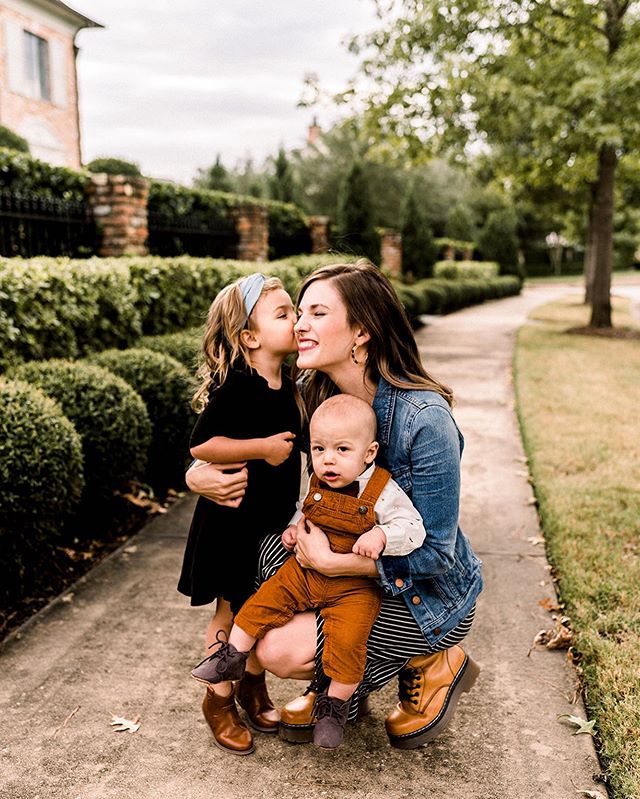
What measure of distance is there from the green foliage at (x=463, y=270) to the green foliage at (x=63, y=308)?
17.2m

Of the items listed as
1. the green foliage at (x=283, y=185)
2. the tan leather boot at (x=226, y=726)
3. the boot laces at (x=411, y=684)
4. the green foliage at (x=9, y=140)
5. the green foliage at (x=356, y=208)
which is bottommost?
the tan leather boot at (x=226, y=726)

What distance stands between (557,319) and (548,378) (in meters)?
9.52

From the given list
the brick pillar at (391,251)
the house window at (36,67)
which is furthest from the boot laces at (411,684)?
the house window at (36,67)

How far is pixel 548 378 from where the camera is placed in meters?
9.58

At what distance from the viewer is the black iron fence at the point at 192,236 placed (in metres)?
8.85

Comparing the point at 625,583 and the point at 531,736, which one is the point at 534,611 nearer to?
the point at 625,583

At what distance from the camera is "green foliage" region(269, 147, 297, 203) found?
107ft

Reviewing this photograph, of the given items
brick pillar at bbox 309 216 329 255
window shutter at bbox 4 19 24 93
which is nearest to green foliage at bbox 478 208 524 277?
brick pillar at bbox 309 216 329 255

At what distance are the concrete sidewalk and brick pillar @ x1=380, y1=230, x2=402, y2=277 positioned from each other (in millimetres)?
15720

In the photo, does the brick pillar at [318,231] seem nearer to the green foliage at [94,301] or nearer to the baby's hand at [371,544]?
the green foliage at [94,301]

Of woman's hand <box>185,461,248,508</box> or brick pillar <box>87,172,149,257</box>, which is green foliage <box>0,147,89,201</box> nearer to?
brick pillar <box>87,172,149,257</box>

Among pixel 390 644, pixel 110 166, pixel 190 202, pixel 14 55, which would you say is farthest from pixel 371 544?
pixel 14 55

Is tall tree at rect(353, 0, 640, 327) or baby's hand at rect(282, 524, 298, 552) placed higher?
tall tree at rect(353, 0, 640, 327)

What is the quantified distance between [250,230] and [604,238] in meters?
7.30
